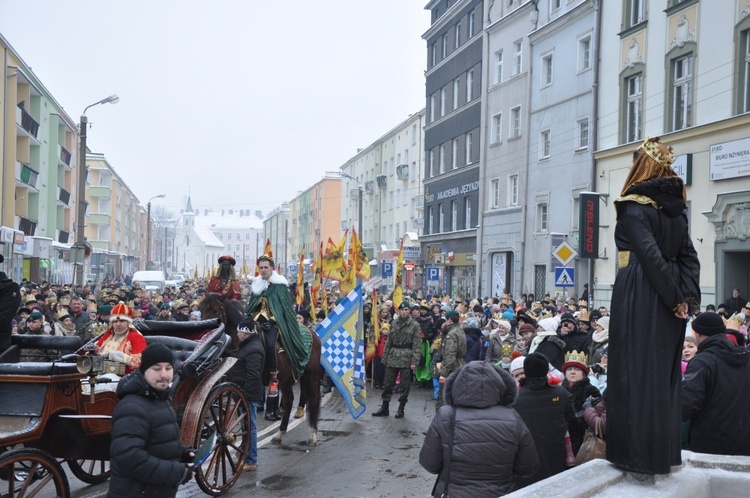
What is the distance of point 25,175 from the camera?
1636 inches

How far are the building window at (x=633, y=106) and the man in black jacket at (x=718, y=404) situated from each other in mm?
21011

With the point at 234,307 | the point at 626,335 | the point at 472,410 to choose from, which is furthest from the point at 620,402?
the point at 234,307

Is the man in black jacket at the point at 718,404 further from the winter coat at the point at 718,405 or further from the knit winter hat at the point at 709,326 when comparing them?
the knit winter hat at the point at 709,326

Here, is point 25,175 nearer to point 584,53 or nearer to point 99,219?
point 584,53

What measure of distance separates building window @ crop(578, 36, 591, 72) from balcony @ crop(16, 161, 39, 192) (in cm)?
2725

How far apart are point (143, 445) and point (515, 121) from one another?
1297 inches

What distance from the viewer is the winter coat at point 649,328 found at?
4.20 metres

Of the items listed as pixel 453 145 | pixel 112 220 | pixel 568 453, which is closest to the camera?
pixel 568 453

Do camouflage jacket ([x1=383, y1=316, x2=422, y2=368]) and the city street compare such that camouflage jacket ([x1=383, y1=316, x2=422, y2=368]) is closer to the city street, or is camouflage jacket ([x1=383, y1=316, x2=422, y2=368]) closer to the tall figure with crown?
the city street

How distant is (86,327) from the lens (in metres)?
14.7

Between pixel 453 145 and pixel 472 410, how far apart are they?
41.0 m

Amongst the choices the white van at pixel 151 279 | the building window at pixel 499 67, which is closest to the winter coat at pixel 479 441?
the building window at pixel 499 67

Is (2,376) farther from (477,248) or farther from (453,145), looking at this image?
(453,145)

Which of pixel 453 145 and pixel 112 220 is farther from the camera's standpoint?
pixel 112 220
